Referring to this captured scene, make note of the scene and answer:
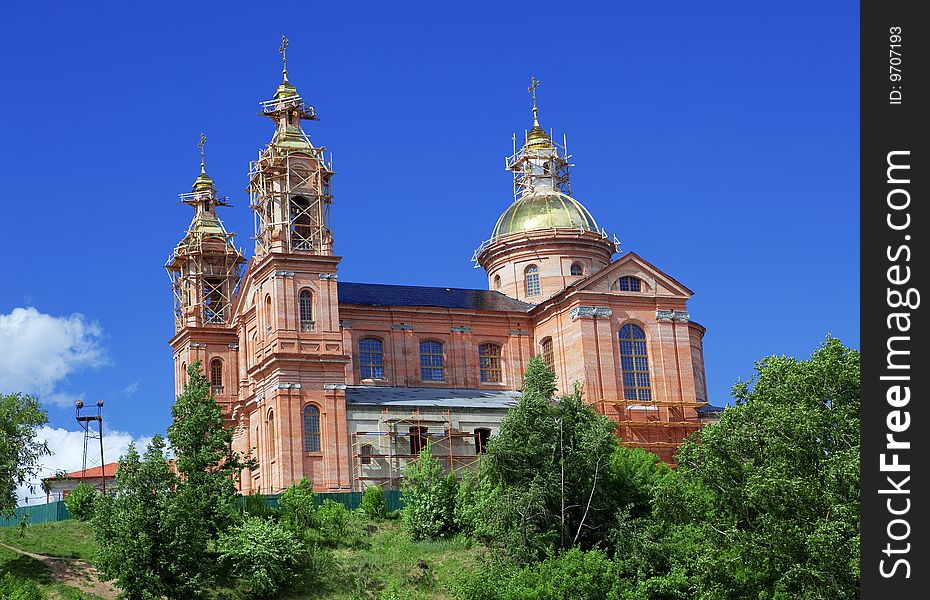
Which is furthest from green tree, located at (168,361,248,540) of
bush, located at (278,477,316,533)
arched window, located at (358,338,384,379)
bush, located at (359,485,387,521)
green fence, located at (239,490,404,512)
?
arched window, located at (358,338,384,379)

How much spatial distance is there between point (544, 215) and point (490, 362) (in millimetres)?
11673

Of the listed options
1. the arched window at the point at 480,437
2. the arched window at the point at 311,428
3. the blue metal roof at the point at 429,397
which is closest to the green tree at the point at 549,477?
the arched window at the point at 311,428

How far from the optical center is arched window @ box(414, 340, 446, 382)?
7144cm

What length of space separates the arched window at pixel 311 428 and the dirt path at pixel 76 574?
14.3 metres

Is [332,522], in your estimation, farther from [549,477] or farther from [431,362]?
[431,362]

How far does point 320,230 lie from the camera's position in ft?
215

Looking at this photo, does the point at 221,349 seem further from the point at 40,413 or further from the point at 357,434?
the point at 40,413

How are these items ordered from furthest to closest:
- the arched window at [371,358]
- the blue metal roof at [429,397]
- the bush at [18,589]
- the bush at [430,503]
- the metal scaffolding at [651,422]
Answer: the arched window at [371,358] → the metal scaffolding at [651,422] → the blue metal roof at [429,397] → the bush at [430,503] → the bush at [18,589]

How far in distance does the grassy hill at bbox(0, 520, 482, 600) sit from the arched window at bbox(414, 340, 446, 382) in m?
17.8

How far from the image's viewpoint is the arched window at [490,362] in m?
72.6

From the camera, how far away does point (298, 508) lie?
53.0 m

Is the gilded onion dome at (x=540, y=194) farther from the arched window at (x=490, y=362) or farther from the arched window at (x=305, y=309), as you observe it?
the arched window at (x=305, y=309)

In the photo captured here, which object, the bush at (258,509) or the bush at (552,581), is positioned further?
the bush at (258,509)
